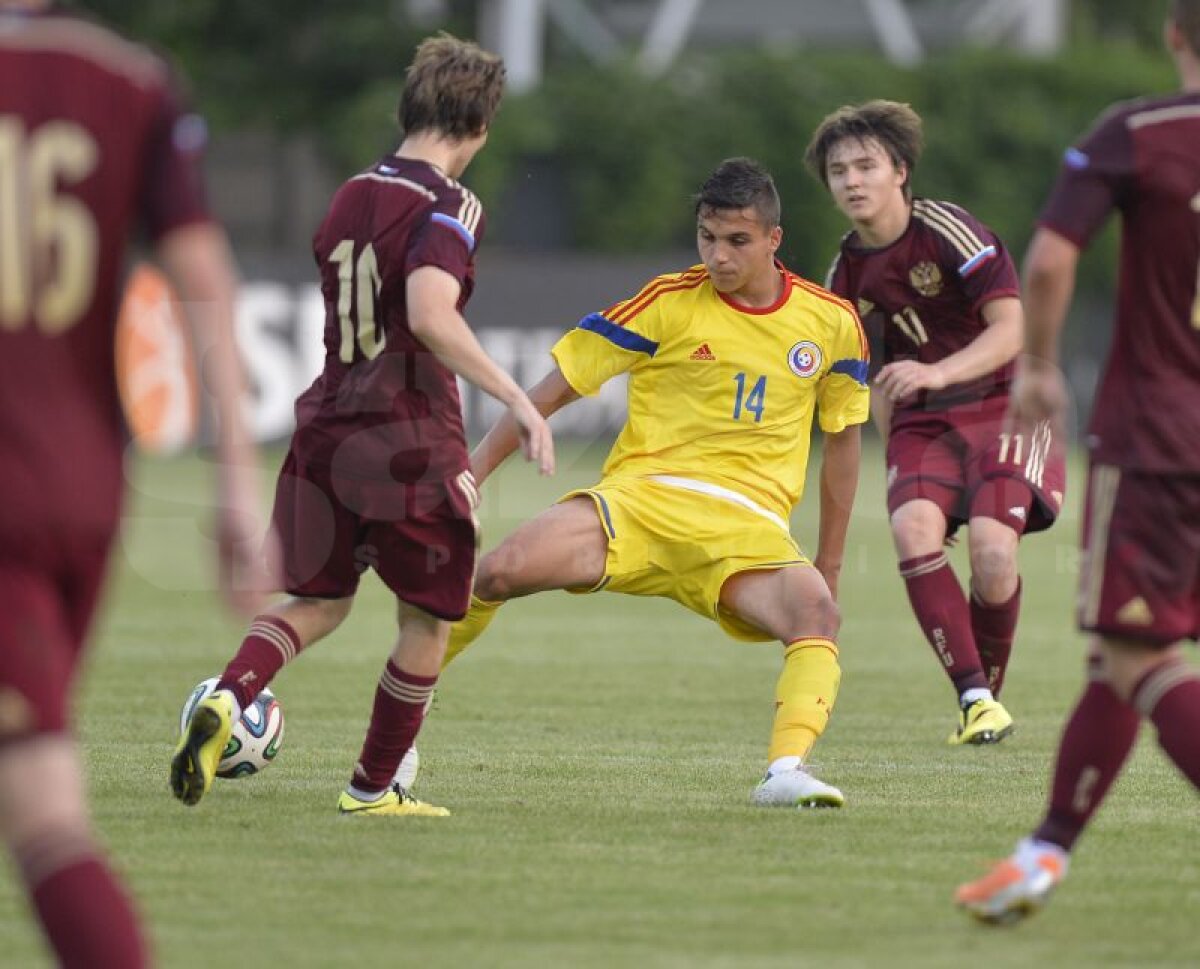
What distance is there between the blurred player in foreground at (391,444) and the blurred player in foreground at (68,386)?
222 centimetres

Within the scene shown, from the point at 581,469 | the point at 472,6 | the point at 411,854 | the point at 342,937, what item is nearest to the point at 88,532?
the point at 342,937

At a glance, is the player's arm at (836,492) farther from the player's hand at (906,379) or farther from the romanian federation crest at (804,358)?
the player's hand at (906,379)

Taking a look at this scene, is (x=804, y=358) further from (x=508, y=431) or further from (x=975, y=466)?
(x=975, y=466)

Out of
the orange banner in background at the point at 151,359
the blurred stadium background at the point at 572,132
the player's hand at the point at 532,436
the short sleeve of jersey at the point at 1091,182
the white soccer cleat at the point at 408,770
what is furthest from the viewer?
the blurred stadium background at the point at 572,132

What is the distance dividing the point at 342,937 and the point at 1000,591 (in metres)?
4.38

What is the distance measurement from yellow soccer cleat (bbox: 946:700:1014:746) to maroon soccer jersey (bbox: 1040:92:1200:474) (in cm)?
330

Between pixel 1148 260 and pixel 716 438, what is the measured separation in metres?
2.83

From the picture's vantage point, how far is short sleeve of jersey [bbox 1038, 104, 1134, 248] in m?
4.76

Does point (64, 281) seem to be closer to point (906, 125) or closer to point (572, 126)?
point (906, 125)

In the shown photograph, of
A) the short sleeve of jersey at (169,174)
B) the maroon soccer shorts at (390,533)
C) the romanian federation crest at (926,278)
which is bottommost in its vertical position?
the maroon soccer shorts at (390,533)

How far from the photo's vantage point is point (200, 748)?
6.27 meters

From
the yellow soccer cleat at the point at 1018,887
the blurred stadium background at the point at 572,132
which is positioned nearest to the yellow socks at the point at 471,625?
the yellow soccer cleat at the point at 1018,887

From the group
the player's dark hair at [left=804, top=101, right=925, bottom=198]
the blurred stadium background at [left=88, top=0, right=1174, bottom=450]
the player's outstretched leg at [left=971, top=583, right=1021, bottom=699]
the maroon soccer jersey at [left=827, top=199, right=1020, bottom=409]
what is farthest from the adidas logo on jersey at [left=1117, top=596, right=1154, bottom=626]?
the blurred stadium background at [left=88, top=0, right=1174, bottom=450]

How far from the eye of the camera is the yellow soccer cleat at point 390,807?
6520 mm
